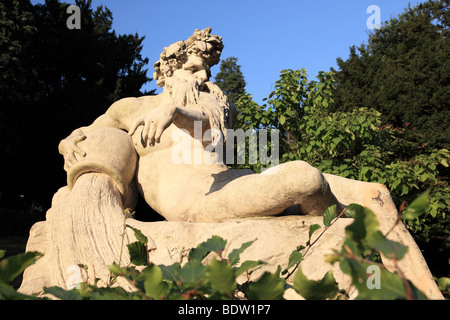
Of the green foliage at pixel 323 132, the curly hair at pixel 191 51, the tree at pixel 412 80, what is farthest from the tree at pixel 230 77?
the curly hair at pixel 191 51

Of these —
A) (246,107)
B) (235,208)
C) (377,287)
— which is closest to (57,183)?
(246,107)

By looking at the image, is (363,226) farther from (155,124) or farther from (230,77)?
(230,77)

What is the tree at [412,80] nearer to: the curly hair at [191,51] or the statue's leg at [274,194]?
the curly hair at [191,51]

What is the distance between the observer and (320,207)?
268cm

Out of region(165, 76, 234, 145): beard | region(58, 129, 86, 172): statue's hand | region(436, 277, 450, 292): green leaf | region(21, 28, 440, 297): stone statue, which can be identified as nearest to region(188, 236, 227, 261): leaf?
region(436, 277, 450, 292): green leaf

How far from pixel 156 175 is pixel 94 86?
36.9 feet

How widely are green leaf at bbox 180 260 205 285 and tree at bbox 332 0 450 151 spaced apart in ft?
40.6

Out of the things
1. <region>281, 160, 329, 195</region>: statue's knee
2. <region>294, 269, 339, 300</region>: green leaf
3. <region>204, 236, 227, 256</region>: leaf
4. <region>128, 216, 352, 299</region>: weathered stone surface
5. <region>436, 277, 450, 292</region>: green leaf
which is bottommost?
<region>128, 216, 352, 299</region>: weathered stone surface

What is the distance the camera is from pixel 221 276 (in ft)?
2.46

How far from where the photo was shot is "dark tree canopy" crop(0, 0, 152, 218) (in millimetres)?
11617

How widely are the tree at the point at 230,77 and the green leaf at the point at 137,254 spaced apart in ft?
66.3

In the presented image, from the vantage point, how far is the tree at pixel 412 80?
13203mm

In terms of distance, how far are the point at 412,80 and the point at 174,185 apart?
13.3 meters

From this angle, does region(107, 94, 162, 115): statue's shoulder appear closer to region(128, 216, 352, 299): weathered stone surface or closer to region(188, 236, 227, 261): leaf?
→ region(128, 216, 352, 299): weathered stone surface
